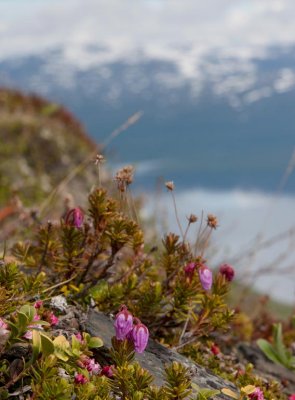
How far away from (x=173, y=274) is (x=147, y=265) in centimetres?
22

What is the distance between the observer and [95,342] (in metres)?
2.32

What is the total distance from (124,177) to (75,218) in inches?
13.4

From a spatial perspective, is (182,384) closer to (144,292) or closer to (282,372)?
(144,292)

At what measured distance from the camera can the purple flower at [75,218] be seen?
280 centimetres

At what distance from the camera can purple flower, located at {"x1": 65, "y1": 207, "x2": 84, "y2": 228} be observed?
280 cm

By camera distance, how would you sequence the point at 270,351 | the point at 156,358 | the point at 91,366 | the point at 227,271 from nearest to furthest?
the point at 91,366, the point at 156,358, the point at 227,271, the point at 270,351

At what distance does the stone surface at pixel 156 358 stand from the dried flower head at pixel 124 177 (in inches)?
23.2

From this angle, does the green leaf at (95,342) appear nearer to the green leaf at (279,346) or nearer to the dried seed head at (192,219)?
the dried seed head at (192,219)

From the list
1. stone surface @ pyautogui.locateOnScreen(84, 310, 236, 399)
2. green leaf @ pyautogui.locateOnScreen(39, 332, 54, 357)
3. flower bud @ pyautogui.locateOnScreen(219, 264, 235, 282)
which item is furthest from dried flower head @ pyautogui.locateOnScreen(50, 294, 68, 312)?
flower bud @ pyautogui.locateOnScreen(219, 264, 235, 282)

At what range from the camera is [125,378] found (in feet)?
6.72

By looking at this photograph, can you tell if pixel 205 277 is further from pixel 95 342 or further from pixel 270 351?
pixel 270 351

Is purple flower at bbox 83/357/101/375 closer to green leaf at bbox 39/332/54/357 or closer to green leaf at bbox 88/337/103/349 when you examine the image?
green leaf at bbox 88/337/103/349

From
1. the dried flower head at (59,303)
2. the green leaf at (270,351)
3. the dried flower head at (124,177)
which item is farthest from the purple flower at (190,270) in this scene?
the green leaf at (270,351)

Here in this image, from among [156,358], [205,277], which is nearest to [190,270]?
[205,277]
